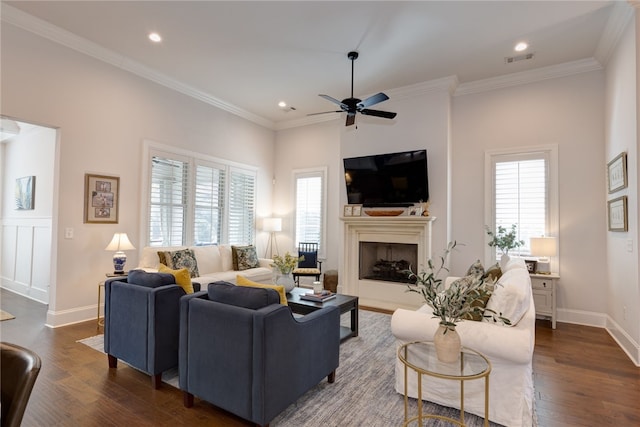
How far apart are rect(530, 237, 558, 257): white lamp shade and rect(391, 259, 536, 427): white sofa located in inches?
95.3

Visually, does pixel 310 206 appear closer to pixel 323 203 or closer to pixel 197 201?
pixel 323 203

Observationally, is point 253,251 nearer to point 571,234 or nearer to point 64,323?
point 64,323

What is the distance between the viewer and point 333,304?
3.65 metres

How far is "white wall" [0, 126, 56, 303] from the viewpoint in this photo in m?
5.27

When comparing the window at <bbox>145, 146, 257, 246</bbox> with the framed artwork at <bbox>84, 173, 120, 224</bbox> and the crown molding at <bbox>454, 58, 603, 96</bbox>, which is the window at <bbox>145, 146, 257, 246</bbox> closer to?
the framed artwork at <bbox>84, 173, 120, 224</bbox>

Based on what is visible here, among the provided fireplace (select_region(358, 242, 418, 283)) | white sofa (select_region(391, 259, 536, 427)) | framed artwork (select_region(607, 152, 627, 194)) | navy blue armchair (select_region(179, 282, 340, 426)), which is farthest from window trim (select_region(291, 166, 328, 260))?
framed artwork (select_region(607, 152, 627, 194))

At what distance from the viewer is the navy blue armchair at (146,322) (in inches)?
103

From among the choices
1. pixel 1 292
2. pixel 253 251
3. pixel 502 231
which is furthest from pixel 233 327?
pixel 1 292

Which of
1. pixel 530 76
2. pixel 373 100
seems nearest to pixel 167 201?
pixel 373 100

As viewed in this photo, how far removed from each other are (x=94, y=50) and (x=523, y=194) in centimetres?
636

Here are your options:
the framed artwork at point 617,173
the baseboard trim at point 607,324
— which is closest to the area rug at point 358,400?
the baseboard trim at point 607,324

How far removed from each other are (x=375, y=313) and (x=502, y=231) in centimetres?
227

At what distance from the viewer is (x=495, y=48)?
4.27m

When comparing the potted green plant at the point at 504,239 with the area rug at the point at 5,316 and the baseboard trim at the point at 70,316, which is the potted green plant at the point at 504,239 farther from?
the area rug at the point at 5,316
